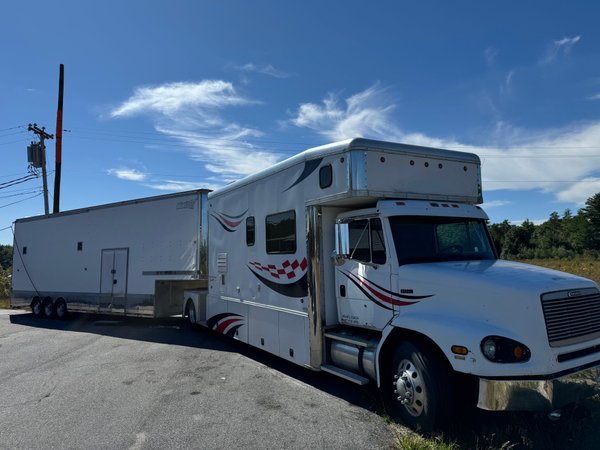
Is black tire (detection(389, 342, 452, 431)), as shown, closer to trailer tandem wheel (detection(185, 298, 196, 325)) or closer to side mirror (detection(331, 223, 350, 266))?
side mirror (detection(331, 223, 350, 266))

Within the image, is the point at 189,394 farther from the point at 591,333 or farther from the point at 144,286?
the point at 144,286

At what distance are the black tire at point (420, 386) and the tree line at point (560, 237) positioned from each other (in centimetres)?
5837

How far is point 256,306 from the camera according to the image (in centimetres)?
797

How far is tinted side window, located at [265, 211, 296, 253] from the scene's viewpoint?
686 centimetres

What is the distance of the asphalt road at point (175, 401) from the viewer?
15.5ft

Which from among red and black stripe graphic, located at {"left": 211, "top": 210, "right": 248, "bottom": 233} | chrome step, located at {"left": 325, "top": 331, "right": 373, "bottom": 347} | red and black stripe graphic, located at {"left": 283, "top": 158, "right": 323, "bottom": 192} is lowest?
chrome step, located at {"left": 325, "top": 331, "right": 373, "bottom": 347}

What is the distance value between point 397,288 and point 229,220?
479 centimetres

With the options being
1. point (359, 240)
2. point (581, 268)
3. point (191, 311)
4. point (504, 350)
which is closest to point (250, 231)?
point (359, 240)

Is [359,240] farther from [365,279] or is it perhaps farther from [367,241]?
[365,279]

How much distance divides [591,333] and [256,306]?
199 inches

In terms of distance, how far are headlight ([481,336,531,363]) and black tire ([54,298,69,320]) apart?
13.9 m

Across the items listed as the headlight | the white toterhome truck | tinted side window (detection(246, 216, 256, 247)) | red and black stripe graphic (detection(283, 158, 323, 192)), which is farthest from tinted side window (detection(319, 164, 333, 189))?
the headlight

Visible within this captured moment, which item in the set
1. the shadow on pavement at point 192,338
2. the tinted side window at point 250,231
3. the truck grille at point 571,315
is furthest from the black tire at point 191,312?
the truck grille at point 571,315

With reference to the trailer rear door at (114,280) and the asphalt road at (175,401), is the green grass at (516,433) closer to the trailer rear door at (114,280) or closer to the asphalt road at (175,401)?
the asphalt road at (175,401)
